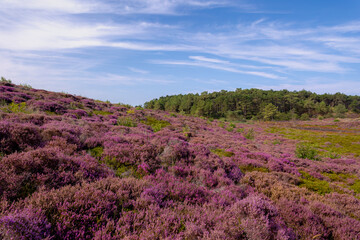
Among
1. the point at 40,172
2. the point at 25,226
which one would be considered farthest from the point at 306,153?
the point at 25,226

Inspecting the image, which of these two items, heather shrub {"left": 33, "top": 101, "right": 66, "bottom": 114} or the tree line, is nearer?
heather shrub {"left": 33, "top": 101, "right": 66, "bottom": 114}

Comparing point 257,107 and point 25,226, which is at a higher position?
point 257,107

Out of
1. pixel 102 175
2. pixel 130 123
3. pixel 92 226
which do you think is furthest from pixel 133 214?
pixel 130 123

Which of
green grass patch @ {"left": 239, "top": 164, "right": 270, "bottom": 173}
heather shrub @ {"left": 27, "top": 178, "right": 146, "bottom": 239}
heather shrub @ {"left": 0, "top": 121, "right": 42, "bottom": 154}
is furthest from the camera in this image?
green grass patch @ {"left": 239, "top": 164, "right": 270, "bottom": 173}

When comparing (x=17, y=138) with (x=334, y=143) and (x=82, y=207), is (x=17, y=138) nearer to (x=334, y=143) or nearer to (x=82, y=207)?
(x=82, y=207)

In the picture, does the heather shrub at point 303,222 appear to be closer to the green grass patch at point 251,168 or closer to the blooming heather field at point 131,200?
the blooming heather field at point 131,200

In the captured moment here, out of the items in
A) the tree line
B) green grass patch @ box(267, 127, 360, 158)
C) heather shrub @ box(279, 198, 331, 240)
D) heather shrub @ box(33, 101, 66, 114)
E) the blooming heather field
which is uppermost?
the tree line

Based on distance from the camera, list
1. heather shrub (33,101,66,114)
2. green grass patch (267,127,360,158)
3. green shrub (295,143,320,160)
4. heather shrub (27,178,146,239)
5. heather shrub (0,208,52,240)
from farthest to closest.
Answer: green grass patch (267,127,360,158) → green shrub (295,143,320,160) → heather shrub (33,101,66,114) → heather shrub (27,178,146,239) → heather shrub (0,208,52,240)

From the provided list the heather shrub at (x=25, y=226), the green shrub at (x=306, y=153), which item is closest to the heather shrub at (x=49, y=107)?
the heather shrub at (x=25, y=226)

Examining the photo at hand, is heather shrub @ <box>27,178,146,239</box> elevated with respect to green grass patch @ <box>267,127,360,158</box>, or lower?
elevated

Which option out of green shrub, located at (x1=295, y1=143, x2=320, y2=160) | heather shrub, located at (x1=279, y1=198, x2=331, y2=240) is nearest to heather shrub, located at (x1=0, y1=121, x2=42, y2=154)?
heather shrub, located at (x1=279, y1=198, x2=331, y2=240)

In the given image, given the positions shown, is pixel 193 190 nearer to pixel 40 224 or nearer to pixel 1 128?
pixel 40 224

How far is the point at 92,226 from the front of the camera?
9.26 ft

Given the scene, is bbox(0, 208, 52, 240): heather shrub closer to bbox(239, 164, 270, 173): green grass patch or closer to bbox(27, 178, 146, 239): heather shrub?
bbox(27, 178, 146, 239): heather shrub
